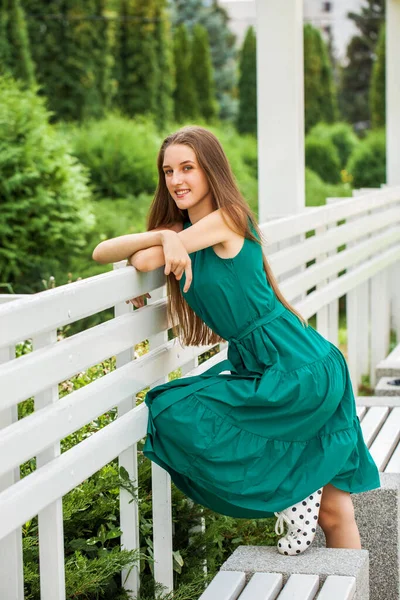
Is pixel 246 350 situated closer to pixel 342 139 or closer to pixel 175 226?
pixel 175 226

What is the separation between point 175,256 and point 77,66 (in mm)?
14938

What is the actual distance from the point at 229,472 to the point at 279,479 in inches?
5.6

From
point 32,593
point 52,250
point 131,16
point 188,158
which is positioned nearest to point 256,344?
point 188,158

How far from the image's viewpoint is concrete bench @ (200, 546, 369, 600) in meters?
2.52

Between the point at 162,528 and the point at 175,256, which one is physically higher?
the point at 175,256

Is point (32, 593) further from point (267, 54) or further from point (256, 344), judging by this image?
point (267, 54)

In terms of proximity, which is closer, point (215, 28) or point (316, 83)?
point (316, 83)

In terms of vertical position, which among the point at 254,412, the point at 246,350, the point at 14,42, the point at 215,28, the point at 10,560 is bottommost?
the point at 10,560

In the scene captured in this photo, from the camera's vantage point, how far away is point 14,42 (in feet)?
49.3

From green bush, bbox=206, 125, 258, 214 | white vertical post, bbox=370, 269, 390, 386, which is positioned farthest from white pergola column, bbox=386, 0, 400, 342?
green bush, bbox=206, 125, 258, 214

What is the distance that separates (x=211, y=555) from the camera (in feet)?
10.6

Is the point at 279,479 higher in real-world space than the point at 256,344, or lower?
lower

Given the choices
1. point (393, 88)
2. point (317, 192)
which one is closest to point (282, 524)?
point (393, 88)

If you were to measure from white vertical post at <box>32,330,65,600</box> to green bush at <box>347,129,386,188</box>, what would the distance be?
15699 mm
